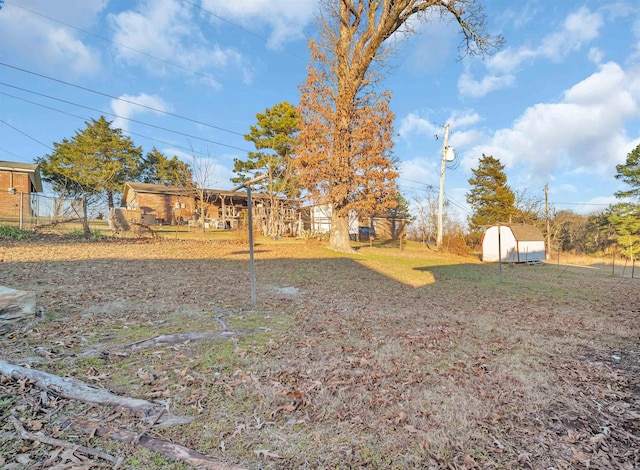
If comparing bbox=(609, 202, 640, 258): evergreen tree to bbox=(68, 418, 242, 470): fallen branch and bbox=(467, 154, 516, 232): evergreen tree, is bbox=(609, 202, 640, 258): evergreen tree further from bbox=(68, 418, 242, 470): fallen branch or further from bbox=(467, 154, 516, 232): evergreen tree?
bbox=(68, 418, 242, 470): fallen branch

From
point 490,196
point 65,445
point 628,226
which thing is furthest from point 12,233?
point 628,226

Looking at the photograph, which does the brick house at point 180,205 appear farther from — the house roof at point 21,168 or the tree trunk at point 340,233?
the tree trunk at point 340,233

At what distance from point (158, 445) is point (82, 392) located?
3.28 ft

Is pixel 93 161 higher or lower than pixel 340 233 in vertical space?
higher

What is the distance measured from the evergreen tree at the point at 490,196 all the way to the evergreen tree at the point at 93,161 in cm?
3793

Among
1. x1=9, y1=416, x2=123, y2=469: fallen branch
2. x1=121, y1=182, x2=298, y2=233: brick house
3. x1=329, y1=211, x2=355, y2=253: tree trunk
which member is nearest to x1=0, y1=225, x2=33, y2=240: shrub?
x1=329, y1=211, x2=355, y2=253: tree trunk

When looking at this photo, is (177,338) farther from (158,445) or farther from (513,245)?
(513,245)

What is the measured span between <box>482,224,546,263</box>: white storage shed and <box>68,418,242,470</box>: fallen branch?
2039cm

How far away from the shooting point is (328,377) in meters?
2.98

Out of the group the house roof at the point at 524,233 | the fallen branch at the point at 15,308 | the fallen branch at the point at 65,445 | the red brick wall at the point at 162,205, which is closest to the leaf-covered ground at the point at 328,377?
the fallen branch at the point at 65,445

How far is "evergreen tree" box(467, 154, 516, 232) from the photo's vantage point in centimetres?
3050

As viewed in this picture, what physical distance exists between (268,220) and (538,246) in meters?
17.7

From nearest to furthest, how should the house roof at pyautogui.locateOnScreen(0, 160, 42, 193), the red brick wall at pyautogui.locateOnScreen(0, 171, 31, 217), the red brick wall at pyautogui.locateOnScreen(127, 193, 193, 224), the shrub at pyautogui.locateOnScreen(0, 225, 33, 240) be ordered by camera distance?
the shrub at pyautogui.locateOnScreen(0, 225, 33, 240)
the red brick wall at pyautogui.locateOnScreen(0, 171, 31, 217)
the house roof at pyautogui.locateOnScreen(0, 160, 42, 193)
the red brick wall at pyautogui.locateOnScreen(127, 193, 193, 224)

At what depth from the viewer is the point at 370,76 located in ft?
48.8
